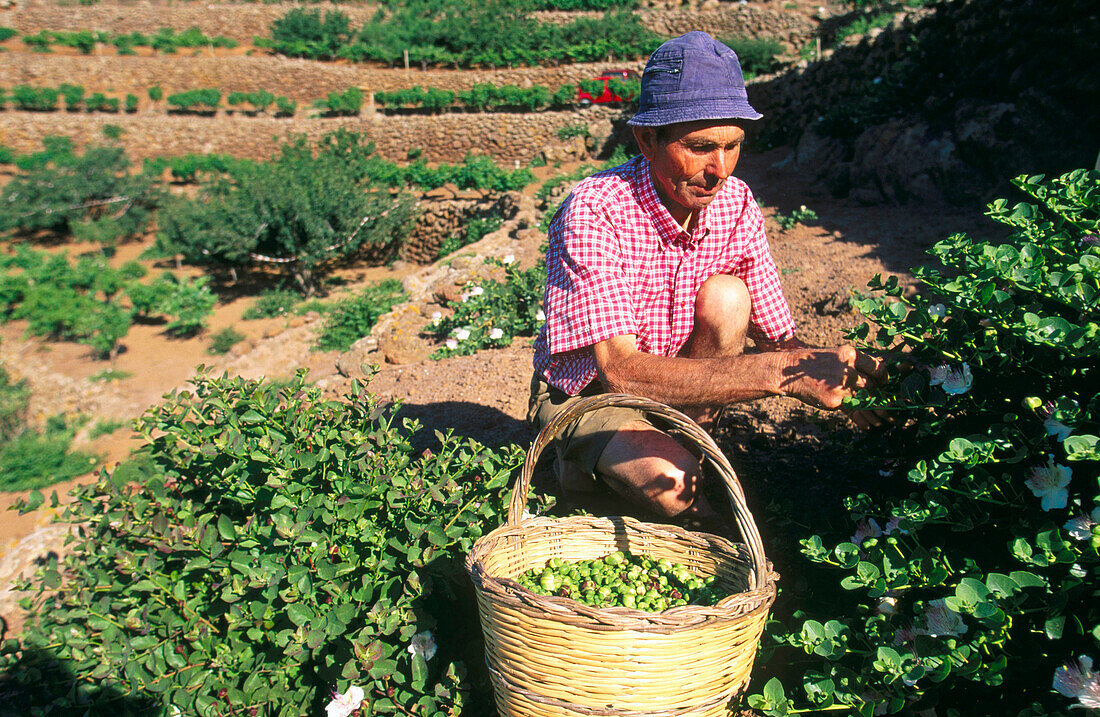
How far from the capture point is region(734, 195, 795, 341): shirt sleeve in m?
2.33

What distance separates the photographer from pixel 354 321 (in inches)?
300

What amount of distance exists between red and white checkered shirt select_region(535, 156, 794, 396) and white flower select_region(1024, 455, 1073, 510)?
1.05 metres

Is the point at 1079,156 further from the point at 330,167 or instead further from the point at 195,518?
the point at 330,167

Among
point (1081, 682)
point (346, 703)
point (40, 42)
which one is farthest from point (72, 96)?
point (1081, 682)

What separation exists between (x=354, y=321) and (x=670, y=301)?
5.95 meters

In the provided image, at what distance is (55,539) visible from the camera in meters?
3.72

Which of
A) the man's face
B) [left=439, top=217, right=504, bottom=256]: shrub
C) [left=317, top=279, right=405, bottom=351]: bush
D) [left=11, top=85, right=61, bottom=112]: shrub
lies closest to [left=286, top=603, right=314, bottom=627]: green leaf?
the man's face

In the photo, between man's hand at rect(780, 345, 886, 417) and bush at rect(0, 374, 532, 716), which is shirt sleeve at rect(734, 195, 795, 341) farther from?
bush at rect(0, 374, 532, 716)

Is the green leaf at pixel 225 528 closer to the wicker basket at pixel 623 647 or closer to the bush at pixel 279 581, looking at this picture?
the bush at pixel 279 581

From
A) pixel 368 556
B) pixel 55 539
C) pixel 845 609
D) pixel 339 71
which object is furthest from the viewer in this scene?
pixel 339 71

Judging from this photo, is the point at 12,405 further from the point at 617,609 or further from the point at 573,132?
the point at 573,132

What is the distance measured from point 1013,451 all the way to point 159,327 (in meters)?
11.6

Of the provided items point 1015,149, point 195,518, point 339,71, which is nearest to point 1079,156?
point 1015,149

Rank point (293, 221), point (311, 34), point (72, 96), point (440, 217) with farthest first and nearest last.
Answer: point (311, 34)
point (72, 96)
point (440, 217)
point (293, 221)
